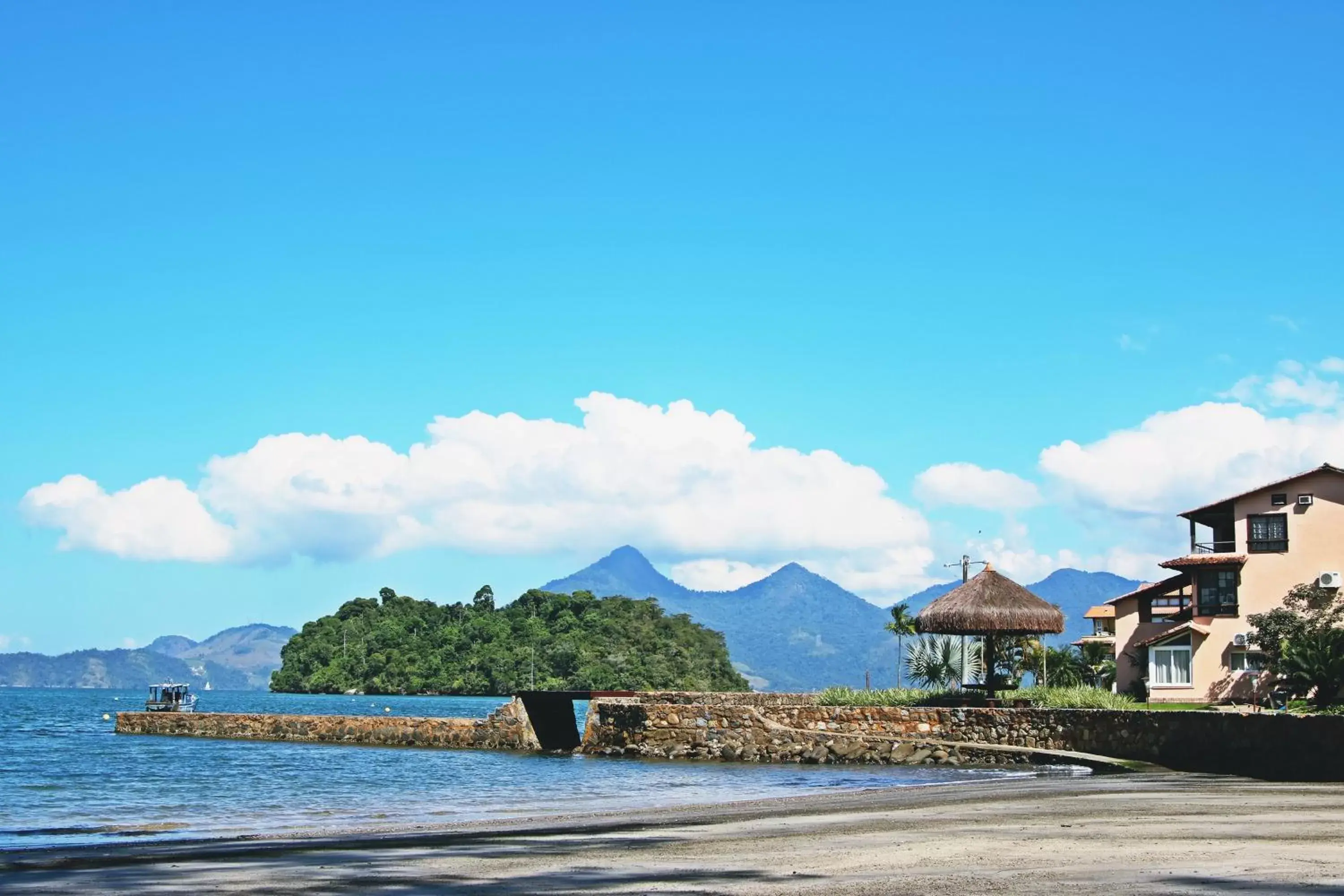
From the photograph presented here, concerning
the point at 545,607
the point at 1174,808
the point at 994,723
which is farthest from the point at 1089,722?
the point at 545,607

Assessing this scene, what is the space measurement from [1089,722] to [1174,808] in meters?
15.5

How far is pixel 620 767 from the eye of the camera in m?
38.7

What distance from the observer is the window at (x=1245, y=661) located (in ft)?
162

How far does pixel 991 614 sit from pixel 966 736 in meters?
4.49

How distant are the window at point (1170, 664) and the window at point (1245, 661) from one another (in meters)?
1.53

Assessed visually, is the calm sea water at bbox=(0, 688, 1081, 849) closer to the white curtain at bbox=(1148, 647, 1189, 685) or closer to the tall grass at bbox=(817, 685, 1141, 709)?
the tall grass at bbox=(817, 685, 1141, 709)

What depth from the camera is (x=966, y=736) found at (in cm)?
3738

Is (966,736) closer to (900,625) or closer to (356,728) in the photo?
(356,728)

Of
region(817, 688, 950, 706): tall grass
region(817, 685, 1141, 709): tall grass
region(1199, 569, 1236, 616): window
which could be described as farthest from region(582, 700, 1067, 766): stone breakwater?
region(1199, 569, 1236, 616): window

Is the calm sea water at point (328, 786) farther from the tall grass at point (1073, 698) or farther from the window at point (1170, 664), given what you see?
the window at point (1170, 664)

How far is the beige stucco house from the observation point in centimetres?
5022

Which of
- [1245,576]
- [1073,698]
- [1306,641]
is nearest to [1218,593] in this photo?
[1245,576]

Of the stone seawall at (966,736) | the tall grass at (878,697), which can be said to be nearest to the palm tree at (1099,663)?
the tall grass at (878,697)

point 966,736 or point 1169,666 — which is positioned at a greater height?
point 1169,666
